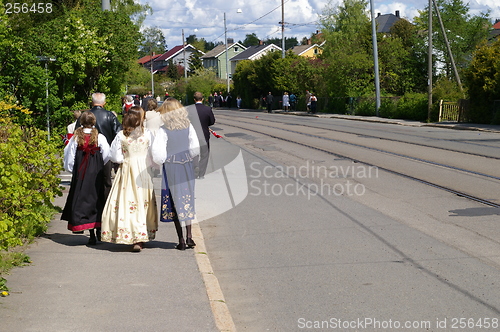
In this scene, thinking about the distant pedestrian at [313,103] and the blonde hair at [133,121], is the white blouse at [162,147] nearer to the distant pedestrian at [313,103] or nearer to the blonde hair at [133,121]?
the blonde hair at [133,121]

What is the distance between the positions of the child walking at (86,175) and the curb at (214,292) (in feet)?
4.21

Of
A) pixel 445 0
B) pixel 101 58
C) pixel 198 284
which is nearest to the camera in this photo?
pixel 198 284

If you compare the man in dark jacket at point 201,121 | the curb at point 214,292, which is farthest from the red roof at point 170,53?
the curb at point 214,292

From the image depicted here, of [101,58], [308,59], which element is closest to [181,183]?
[101,58]

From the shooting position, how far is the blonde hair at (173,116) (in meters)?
7.33

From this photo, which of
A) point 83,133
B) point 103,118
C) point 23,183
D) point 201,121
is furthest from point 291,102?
point 23,183

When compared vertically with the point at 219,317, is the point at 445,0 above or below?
above

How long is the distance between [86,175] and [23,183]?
849mm

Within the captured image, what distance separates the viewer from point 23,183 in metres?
6.77

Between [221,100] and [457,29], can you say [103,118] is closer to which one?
[457,29]

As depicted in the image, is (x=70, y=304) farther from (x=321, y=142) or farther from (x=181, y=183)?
(x=321, y=142)

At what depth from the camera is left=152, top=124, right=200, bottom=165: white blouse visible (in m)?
7.14

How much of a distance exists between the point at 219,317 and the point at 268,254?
7.67 feet

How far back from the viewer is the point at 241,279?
20.8 ft
